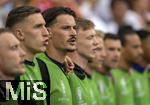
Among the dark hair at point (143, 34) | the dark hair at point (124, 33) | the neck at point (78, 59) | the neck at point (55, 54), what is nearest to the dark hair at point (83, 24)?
the neck at point (78, 59)

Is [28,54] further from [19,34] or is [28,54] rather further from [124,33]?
[124,33]

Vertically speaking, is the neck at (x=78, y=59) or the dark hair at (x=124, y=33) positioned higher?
the dark hair at (x=124, y=33)

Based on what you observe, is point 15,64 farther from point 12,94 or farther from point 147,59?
point 147,59

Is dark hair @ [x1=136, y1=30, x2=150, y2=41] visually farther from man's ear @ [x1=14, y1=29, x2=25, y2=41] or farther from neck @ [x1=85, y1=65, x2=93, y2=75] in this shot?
man's ear @ [x1=14, y1=29, x2=25, y2=41]

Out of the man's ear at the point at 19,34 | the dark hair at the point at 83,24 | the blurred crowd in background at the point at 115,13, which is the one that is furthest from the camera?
the blurred crowd in background at the point at 115,13

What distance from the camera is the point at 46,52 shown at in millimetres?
9914

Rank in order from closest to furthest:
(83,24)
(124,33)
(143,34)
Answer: (83,24), (124,33), (143,34)

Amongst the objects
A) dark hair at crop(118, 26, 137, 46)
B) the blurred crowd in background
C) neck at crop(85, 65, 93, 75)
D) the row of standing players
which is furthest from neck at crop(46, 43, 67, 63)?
dark hair at crop(118, 26, 137, 46)

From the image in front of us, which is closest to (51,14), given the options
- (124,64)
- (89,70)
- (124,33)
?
(89,70)

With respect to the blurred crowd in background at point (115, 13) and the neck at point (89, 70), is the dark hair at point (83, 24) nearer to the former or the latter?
the neck at point (89, 70)

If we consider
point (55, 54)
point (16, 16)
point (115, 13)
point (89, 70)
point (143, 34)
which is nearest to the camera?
point (16, 16)

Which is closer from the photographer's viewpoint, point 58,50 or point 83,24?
point 58,50

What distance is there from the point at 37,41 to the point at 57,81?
58cm

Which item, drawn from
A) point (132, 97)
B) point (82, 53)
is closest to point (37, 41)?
point (82, 53)
